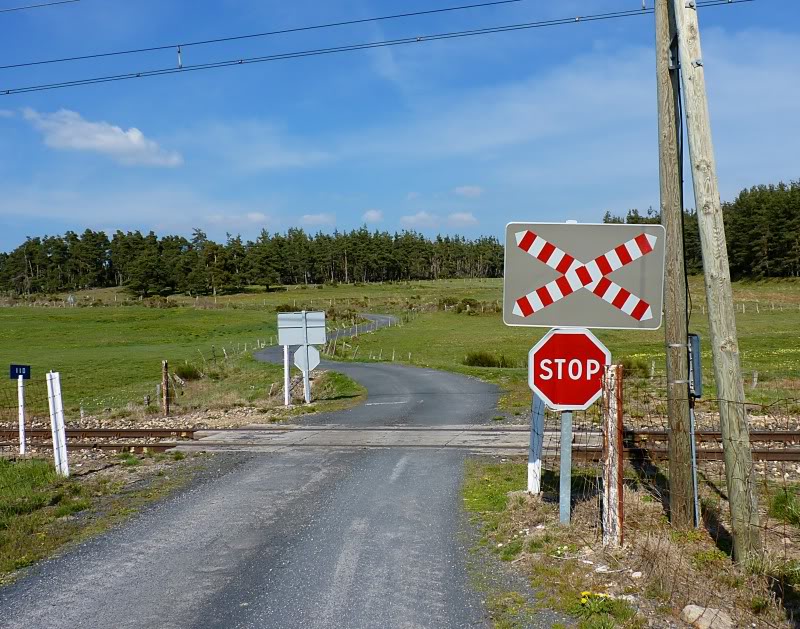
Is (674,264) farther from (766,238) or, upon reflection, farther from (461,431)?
(766,238)

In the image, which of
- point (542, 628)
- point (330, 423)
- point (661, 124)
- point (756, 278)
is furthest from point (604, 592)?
point (756, 278)

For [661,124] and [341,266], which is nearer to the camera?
[661,124]

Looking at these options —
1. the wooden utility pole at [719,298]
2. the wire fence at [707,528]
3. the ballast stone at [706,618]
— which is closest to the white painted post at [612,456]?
the wire fence at [707,528]

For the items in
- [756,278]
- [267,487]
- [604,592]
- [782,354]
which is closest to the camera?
[604,592]

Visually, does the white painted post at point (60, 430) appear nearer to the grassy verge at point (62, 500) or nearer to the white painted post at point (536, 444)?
the grassy verge at point (62, 500)

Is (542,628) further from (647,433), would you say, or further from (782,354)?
(782,354)

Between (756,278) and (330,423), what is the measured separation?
12513 cm

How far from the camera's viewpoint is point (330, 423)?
17.4m

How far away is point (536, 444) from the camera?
8078mm

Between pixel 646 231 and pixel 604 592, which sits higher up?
pixel 646 231

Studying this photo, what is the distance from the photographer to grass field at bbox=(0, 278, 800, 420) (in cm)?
3139

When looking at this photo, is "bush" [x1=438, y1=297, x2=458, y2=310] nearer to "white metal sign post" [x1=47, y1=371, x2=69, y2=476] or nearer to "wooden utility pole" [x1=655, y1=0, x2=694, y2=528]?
"white metal sign post" [x1=47, y1=371, x2=69, y2=476]

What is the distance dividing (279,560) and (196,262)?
464 feet

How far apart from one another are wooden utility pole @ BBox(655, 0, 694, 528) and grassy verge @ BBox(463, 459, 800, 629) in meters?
0.45
